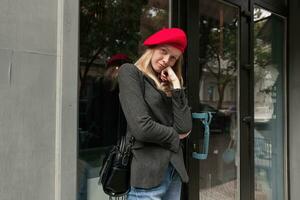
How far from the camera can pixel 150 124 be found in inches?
63.9

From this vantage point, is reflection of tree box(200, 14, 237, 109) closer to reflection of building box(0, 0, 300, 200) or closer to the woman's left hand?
the woman's left hand

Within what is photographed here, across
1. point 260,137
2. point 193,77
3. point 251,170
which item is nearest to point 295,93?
point 260,137

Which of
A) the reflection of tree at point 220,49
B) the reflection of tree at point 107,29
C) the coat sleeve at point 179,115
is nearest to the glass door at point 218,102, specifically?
the reflection of tree at point 220,49

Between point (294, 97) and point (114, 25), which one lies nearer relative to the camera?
point (114, 25)

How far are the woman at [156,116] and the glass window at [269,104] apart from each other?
6.33 ft

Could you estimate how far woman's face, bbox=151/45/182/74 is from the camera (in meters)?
1.80

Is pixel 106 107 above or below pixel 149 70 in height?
below

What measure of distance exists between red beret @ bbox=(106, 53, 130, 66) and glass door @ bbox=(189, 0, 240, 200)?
64 centimetres

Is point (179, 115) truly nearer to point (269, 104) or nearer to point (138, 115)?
point (138, 115)

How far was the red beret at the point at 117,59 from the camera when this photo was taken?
2256mm

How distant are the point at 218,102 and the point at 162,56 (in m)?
1.31
